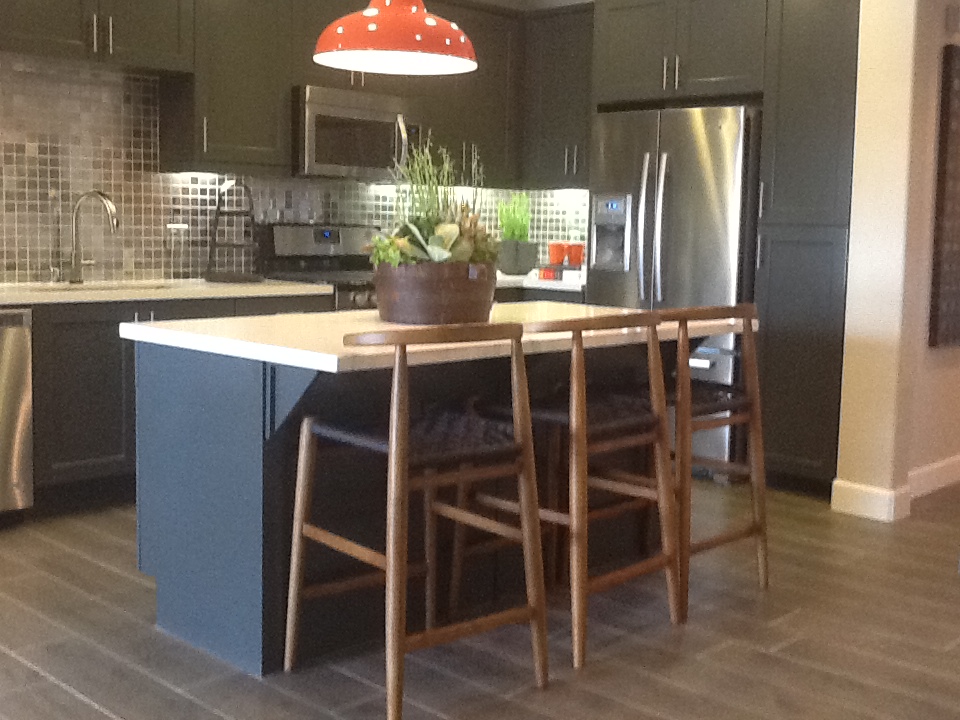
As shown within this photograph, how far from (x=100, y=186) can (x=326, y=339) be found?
255 cm

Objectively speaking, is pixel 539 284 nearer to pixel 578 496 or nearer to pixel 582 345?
pixel 582 345

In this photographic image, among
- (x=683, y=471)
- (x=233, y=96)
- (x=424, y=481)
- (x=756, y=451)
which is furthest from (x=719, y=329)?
(x=233, y=96)

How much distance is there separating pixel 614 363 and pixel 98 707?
1821mm

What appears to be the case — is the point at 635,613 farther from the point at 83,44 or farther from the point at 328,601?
the point at 83,44

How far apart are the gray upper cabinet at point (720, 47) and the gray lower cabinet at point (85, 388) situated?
2.46 metres

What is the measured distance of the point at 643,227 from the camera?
5078 mm

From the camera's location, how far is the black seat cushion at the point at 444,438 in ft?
8.32

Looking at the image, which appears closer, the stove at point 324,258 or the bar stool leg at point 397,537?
the bar stool leg at point 397,537

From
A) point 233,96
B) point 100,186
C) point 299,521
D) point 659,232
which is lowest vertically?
point 299,521

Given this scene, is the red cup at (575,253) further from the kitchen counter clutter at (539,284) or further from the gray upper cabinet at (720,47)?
the gray upper cabinet at (720,47)

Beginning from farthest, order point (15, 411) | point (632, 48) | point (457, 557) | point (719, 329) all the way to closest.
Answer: point (632, 48), point (15, 411), point (719, 329), point (457, 557)

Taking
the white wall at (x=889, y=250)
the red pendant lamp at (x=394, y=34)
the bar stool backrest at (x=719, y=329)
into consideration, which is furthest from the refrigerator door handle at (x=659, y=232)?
the red pendant lamp at (x=394, y=34)

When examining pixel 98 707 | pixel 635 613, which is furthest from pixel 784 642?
pixel 98 707

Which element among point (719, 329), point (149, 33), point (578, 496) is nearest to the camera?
point (578, 496)
